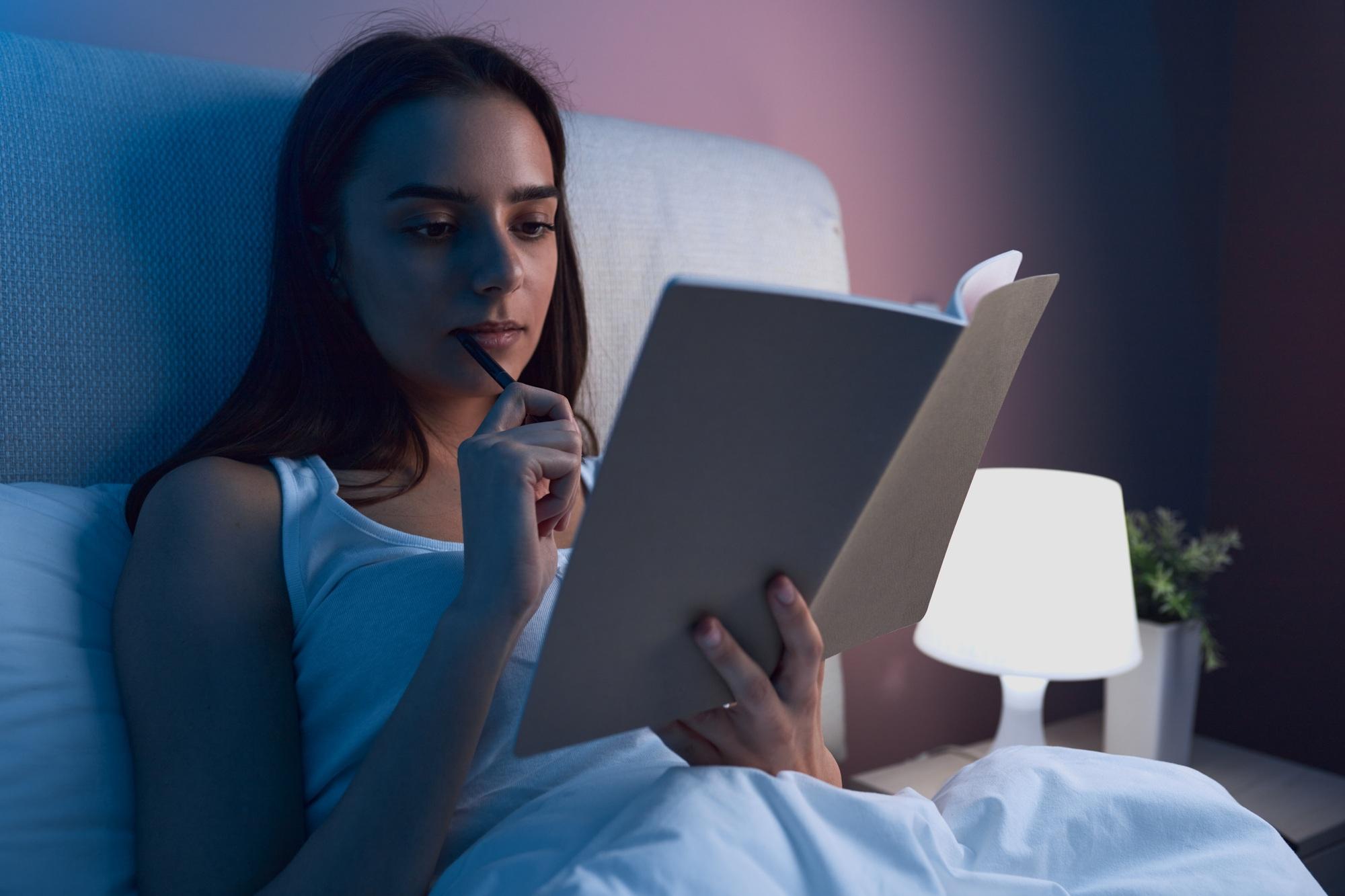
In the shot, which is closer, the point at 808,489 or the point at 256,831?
the point at 808,489

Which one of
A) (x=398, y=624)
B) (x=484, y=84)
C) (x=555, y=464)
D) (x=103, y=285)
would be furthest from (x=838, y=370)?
(x=103, y=285)

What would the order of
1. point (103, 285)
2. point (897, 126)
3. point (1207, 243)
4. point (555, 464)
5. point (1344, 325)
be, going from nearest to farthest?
point (555, 464) < point (103, 285) < point (897, 126) < point (1344, 325) < point (1207, 243)

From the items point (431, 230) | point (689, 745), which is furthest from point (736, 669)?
point (431, 230)

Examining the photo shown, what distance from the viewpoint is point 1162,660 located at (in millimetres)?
1537

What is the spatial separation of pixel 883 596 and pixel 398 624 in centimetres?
39

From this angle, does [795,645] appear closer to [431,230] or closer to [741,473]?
[741,473]

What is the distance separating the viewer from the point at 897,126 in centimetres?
176

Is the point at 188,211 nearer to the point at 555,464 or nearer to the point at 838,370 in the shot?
the point at 555,464

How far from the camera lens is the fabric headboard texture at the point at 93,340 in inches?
31.7

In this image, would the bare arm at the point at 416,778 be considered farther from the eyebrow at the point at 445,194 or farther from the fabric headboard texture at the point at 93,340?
the eyebrow at the point at 445,194

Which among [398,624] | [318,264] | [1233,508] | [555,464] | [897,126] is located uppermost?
[897,126]

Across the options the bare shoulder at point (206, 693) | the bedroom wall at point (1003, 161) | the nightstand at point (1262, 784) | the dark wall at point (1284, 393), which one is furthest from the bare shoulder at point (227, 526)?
the dark wall at point (1284, 393)

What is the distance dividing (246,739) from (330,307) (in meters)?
0.42

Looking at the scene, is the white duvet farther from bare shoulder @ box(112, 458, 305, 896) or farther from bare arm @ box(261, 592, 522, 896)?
bare shoulder @ box(112, 458, 305, 896)
